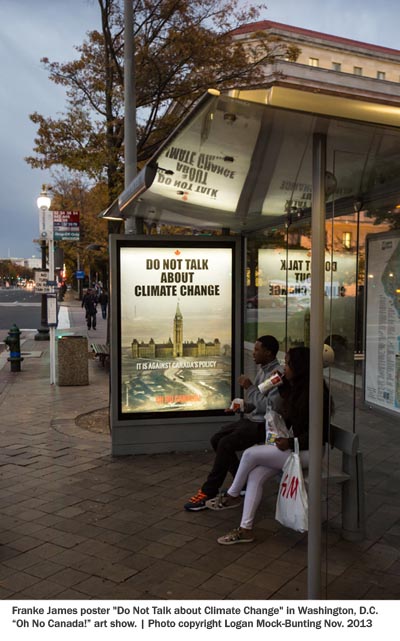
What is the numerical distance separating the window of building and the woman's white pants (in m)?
1.52

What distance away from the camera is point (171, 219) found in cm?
682

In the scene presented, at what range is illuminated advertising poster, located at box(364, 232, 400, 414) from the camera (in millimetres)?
4676

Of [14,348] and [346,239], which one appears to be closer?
[346,239]

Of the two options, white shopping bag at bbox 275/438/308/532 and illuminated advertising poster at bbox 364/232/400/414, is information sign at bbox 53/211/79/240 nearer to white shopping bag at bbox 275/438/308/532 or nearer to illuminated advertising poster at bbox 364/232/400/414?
illuminated advertising poster at bbox 364/232/400/414

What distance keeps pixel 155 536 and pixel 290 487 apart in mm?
1116

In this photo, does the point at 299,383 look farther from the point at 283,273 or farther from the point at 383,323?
the point at 283,273

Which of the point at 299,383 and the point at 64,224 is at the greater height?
the point at 64,224

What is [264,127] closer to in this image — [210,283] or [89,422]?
[210,283]

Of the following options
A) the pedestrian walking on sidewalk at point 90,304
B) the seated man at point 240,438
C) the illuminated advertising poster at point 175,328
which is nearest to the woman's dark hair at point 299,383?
the seated man at point 240,438

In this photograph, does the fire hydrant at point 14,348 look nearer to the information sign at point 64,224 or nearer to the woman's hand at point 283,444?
the information sign at point 64,224

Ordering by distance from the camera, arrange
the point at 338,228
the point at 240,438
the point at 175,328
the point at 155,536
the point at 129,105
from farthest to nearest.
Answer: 1. the point at 129,105
2. the point at 175,328
3. the point at 240,438
4. the point at 155,536
5. the point at 338,228

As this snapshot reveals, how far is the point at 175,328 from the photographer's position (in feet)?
21.3

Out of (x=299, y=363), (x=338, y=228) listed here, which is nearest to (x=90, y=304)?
(x=299, y=363)

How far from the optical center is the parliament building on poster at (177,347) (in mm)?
6395
